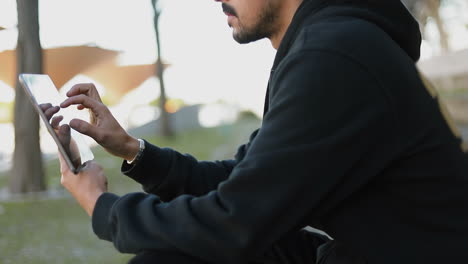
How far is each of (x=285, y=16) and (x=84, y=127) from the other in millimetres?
658

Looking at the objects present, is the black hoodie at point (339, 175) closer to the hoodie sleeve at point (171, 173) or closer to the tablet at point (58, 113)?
the tablet at point (58, 113)

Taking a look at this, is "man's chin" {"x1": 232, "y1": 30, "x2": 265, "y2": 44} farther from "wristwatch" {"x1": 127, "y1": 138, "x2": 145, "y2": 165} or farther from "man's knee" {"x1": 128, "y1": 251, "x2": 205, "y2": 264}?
"man's knee" {"x1": 128, "y1": 251, "x2": 205, "y2": 264}

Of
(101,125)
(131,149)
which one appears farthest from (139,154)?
(101,125)

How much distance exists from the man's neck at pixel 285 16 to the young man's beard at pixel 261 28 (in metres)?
0.02

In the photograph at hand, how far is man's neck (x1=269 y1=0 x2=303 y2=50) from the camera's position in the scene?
68.9 inches

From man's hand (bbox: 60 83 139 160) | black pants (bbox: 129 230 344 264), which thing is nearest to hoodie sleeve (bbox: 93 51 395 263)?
black pants (bbox: 129 230 344 264)

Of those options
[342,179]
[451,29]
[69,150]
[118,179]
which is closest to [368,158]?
[342,179]

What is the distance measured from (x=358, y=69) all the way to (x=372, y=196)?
0.30m

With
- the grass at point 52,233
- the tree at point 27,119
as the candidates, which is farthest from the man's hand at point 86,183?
the tree at point 27,119

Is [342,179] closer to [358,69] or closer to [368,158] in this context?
[368,158]

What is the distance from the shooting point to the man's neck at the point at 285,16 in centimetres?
175

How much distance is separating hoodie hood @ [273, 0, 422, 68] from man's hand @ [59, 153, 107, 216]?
575mm

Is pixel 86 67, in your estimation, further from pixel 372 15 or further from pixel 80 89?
pixel 372 15

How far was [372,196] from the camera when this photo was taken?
1.42 m
